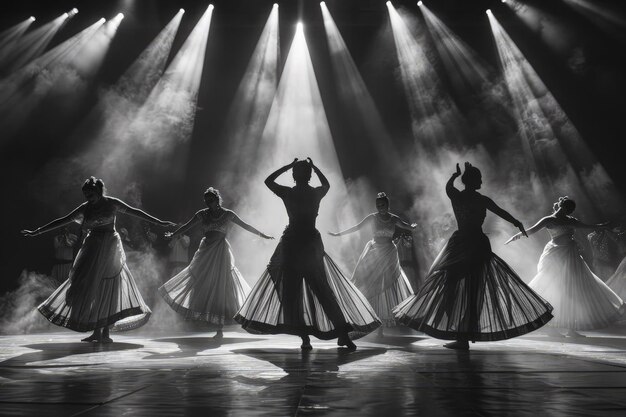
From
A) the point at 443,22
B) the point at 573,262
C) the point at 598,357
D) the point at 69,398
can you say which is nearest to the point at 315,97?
the point at 443,22

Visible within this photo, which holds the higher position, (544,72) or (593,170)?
(544,72)

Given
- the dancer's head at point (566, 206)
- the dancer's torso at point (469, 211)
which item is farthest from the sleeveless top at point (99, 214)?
the dancer's head at point (566, 206)

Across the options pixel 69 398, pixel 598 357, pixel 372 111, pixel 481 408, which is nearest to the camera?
pixel 481 408

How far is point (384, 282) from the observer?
24.6ft

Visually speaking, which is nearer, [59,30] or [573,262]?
[573,262]

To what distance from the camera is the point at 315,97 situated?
13.1 meters

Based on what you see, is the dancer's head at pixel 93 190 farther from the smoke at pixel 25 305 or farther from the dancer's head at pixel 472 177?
the dancer's head at pixel 472 177

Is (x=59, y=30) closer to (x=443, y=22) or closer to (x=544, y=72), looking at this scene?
(x=443, y=22)

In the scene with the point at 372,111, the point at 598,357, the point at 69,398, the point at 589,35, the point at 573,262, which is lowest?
the point at 69,398

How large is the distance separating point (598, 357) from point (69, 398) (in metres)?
3.86

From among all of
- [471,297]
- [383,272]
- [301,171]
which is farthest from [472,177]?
[383,272]

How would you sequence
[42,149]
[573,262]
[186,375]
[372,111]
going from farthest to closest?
[372,111] < [42,149] < [573,262] < [186,375]

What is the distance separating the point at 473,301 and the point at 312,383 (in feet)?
8.36

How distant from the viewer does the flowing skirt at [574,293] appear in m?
7.27
